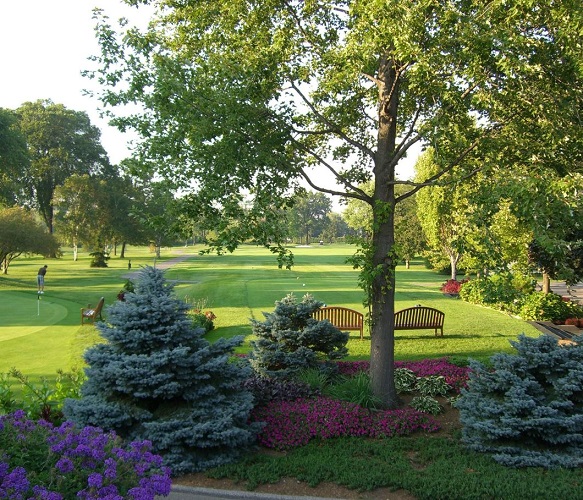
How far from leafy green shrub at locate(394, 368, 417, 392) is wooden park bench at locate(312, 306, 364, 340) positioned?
5.78 meters

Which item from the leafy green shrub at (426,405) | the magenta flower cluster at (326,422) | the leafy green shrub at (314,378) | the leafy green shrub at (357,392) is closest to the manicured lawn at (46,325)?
the leafy green shrub at (314,378)

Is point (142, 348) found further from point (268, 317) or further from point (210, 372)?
point (268, 317)

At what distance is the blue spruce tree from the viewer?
22.0ft

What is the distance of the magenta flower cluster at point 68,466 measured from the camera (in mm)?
3311

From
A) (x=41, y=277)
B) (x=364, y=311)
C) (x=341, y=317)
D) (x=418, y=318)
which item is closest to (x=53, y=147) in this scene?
(x=41, y=277)

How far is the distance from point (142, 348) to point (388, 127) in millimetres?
5855

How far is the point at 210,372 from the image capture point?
7273mm

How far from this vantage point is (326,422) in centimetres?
780

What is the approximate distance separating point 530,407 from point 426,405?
2273 mm

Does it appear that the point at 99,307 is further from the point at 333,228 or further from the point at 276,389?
the point at 333,228

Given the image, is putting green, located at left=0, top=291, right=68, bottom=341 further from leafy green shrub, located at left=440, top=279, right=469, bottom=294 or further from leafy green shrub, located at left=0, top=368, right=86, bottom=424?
leafy green shrub, located at left=440, top=279, right=469, bottom=294

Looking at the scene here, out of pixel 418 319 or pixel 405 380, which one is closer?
pixel 405 380

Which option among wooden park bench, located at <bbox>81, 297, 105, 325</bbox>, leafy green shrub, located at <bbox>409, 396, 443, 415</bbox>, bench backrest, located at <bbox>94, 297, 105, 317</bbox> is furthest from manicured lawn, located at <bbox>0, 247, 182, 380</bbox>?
leafy green shrub, located at <bbox>409, 396, 443, 415</bbox>

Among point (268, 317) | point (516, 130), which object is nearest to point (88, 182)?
point (268, 317)
